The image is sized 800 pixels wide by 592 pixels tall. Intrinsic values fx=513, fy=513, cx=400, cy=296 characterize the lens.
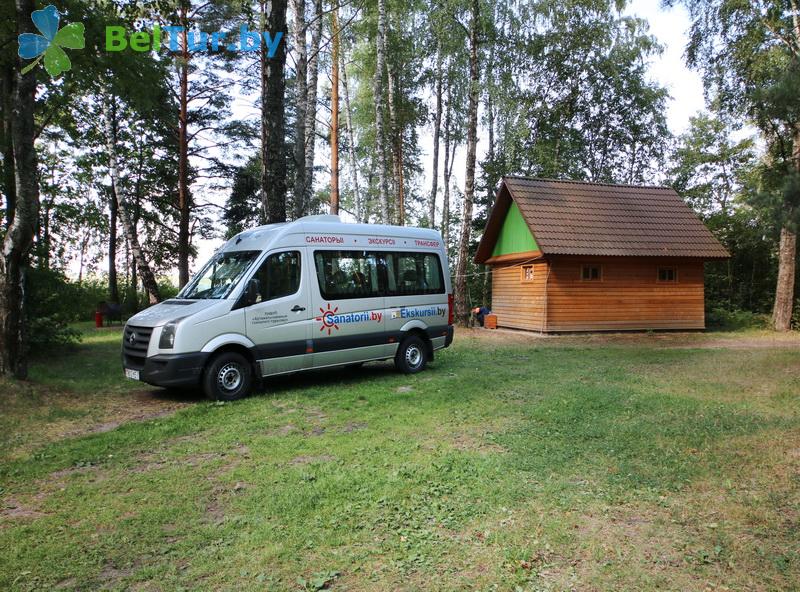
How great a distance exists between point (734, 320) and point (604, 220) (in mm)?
7697

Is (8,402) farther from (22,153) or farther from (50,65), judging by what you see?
(50,65)

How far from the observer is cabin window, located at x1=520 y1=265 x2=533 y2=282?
18578mm

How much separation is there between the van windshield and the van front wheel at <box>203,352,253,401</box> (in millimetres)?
972

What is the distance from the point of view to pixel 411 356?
401 inches

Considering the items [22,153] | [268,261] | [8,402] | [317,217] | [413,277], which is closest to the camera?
[8,402]

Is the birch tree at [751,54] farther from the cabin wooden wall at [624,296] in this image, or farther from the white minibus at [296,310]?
the white minibus at [296,310]

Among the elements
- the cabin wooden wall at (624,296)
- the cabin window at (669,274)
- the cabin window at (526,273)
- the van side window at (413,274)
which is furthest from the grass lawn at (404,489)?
the cabin window at (669,274)

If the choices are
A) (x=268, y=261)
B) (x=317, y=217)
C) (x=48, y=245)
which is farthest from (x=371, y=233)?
(x=48, y=245)

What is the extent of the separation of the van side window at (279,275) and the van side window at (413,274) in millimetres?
1988

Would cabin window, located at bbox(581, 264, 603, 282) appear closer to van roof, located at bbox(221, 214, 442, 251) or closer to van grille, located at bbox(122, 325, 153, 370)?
van roof, located at bbox(221, 214, 442, 251)

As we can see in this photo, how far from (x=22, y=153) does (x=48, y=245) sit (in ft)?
19.4

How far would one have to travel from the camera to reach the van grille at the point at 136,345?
7.51 metres

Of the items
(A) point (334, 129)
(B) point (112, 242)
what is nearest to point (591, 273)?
(A) point (334, 129)

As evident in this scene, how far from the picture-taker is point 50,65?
321 inches
